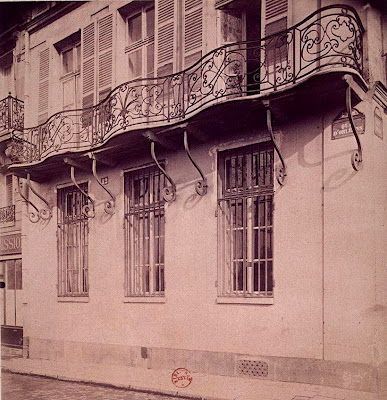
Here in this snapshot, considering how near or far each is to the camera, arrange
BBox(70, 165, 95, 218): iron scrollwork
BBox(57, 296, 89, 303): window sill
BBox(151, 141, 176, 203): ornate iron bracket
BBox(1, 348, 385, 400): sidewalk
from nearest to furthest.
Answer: BBox(1, 348, 385, 400): sidewalk → BBox(151, 141, 176, 203): ornate iron bracket → BBox(70, 165, 95, 218): iron scrollwork → BBox(57, 296, 89, 303): window sill

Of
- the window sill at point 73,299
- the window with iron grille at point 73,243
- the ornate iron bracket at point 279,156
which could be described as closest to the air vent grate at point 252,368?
the ornate iron bracket at point 279,156

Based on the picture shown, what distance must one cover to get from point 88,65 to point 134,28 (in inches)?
48.2

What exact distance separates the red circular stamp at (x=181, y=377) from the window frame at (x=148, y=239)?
→ 1.21 m

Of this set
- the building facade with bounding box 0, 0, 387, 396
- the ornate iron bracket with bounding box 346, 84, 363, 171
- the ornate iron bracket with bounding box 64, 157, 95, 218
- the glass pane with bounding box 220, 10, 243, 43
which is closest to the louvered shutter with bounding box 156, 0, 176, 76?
the building facade with bounding box 0, 0, 387, 396

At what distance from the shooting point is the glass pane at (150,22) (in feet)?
31.0

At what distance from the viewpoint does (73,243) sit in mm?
10500

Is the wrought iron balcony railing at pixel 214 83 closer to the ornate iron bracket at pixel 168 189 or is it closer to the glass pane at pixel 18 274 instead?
the ornate iron bracket at pixel 168 189

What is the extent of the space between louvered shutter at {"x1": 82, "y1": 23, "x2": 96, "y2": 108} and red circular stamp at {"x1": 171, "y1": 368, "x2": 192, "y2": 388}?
17.1ft

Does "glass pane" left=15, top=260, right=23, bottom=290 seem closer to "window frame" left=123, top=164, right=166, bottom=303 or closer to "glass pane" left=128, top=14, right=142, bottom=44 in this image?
"window frame" left=123, top=164, right=166, bottom=303

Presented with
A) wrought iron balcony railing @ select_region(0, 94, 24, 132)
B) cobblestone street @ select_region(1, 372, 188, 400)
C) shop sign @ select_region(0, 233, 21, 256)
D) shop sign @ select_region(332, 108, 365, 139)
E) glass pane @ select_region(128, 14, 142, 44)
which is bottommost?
cobblestone street @ select_region(1, 372, 188, 400)

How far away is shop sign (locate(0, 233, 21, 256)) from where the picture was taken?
11.0m

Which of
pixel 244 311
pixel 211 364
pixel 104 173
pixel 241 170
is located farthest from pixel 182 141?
pixel 211 364

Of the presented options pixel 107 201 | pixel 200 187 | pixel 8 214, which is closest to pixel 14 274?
pixel 8 214

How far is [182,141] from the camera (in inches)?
352
